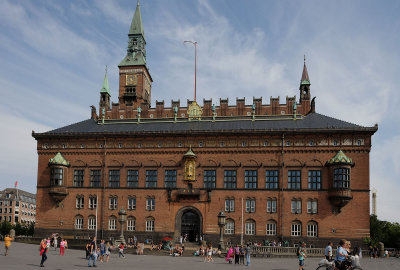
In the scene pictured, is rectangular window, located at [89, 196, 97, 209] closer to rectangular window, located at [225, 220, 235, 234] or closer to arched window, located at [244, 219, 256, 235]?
rectangular window, located at [225, 220, 235, 234]

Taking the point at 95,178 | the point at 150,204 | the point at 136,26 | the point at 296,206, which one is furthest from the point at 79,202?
the point at 136,26

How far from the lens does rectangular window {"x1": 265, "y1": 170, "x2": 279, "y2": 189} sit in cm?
5667

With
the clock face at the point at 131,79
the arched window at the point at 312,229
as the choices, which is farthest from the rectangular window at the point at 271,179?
the clock face at the point at 131,79

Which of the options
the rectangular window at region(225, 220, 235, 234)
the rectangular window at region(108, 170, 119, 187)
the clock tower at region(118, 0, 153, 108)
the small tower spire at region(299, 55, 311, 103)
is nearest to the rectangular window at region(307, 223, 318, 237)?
the rectangular window at region(225, 220, 235, 234)

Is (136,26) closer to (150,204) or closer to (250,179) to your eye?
(150,204)

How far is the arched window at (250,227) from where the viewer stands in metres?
56.2

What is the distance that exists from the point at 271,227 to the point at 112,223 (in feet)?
72.4

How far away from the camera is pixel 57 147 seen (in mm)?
63344

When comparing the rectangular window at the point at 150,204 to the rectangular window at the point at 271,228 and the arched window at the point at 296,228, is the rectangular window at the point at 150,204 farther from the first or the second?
the arched window at the point at 296,228

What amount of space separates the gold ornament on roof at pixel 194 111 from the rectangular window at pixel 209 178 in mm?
9584

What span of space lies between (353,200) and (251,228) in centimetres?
1347

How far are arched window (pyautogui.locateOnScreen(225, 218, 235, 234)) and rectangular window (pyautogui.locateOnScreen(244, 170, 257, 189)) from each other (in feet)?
16.7

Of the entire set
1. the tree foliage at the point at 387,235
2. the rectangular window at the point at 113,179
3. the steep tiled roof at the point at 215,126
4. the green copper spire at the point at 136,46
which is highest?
the green copper spire at the point at 136,46

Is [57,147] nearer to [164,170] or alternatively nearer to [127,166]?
[127,166]
